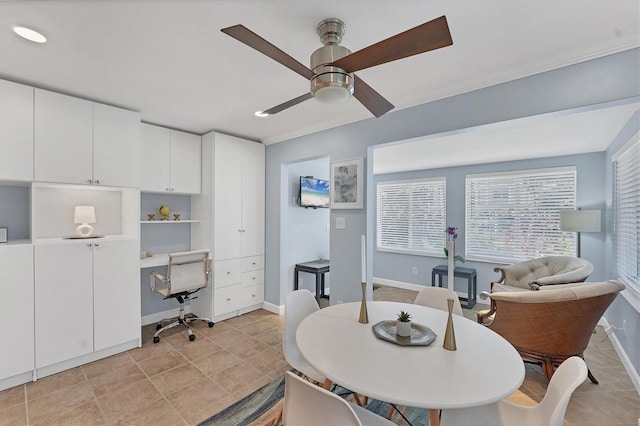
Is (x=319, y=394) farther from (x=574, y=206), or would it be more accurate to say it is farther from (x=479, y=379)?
(x=574, y=206)

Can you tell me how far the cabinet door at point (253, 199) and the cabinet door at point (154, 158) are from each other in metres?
0.94

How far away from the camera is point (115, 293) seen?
2.79 m

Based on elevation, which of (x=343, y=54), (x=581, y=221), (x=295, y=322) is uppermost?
(x=343, y=54)

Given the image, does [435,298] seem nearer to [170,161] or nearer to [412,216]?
[170,161]

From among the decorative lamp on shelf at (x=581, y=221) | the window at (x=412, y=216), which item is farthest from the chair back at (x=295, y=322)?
the window at (x=412, y=216)

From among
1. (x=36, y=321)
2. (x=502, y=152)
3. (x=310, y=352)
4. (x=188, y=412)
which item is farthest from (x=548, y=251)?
(x=36, y=321)

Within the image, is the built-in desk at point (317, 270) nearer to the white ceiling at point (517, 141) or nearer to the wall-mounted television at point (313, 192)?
the wall-mounted television at point (313, 192)

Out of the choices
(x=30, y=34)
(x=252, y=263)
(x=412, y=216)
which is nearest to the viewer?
(x=30, y=34)

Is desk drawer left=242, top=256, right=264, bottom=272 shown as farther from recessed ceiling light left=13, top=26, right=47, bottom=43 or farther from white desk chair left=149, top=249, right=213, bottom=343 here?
recessed ceiling light left=13, top=26, right=47, bottom=43

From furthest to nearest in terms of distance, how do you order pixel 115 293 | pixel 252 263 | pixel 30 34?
1. pixel 252 263
2. pixel 115 293
3. pixel 30 34

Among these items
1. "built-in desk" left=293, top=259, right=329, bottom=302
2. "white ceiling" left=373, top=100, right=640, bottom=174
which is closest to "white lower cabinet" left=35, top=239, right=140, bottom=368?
"built-in desk" left=293, top=259, right=329, bottom=302

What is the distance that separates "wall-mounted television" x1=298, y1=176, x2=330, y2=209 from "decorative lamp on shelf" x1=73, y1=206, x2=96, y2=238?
2461 millimetres

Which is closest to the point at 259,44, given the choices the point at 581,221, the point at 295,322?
the point at 295,322

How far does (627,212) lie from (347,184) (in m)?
2.92
